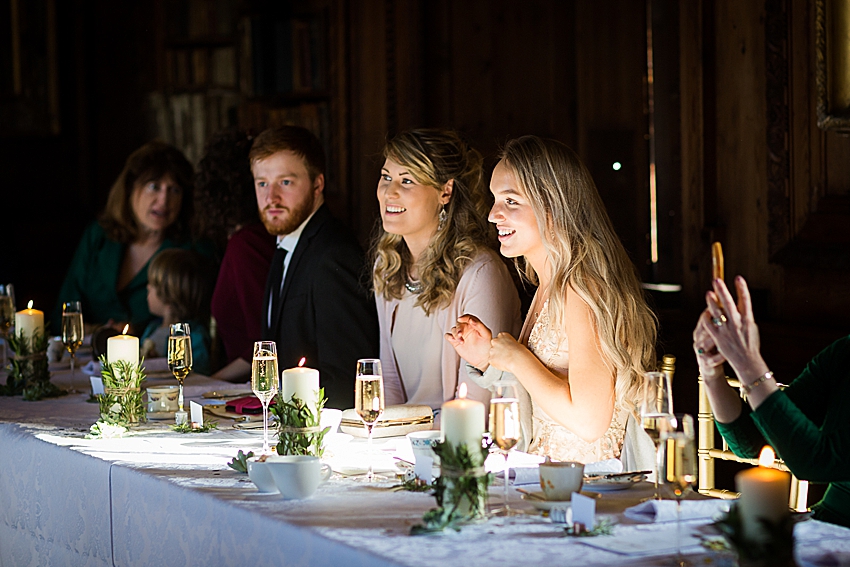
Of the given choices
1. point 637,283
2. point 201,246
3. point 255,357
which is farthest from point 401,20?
point 255,357

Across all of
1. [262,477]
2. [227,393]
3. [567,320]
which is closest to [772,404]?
[567,320]

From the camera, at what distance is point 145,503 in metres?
2.04

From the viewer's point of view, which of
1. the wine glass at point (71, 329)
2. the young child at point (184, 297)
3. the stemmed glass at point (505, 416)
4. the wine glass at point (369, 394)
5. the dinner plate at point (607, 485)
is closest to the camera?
the stemmed glass at point (505, 416)

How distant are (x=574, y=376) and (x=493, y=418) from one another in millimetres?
777

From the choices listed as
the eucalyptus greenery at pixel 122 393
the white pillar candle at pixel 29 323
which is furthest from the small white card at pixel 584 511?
the white pillar candle at pixel 29 323

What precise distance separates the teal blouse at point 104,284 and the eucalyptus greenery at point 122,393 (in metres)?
2.23

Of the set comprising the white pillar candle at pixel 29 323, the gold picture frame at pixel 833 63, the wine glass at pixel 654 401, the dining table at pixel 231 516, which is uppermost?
the gold picture frame at pixel 833 63

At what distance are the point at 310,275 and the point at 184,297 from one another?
2.64 ft

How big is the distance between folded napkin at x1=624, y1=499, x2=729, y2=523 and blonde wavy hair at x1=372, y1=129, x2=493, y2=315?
137cm

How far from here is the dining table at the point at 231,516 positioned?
60.4 inches

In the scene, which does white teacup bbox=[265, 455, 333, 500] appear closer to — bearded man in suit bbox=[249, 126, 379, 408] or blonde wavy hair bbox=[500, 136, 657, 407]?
blonde wavy hair bbox=[500, 136, 657, 407]

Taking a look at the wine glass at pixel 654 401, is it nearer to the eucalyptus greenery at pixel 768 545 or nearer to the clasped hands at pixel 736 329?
the clasped hands at pixel 736 329

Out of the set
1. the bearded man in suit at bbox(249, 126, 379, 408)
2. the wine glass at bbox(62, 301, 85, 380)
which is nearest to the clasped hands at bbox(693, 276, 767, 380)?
the bearded man in suit at bbox(249, 126, 379, 408)

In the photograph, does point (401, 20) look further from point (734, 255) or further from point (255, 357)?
point (255, 357)
